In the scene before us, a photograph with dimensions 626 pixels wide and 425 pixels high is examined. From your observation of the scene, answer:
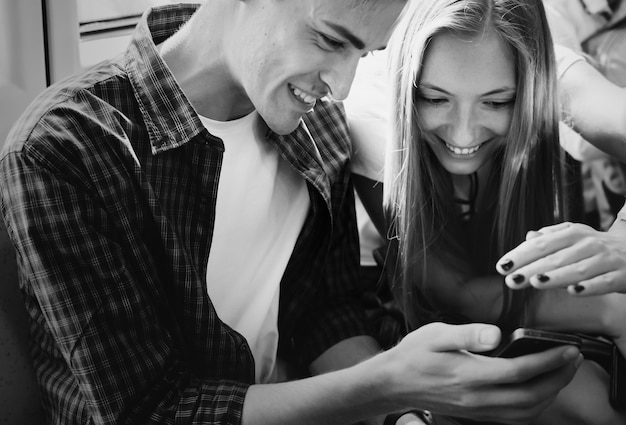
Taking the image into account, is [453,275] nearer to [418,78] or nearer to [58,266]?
[418,78]

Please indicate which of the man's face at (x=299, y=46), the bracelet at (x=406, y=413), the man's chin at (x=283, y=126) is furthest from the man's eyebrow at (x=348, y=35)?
the bracelet at (x=406, y=413)

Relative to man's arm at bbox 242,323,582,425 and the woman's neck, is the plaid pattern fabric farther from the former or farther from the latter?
the woman's neck

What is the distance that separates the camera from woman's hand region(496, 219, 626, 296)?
2.49ft

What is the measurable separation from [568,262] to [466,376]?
0.18m

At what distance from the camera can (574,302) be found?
3.23 ft

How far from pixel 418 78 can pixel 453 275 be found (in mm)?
313

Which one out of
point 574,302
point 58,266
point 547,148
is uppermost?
point 547,148

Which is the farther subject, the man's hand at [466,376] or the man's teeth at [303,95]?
the man's teeth at [303,95]

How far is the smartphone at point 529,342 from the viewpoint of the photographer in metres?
0.73

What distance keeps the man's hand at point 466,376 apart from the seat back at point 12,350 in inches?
15.5

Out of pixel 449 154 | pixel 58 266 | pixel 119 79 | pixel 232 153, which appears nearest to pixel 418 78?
pixel 449 154

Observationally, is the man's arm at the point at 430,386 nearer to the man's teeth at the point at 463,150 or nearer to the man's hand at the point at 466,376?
the man's hand at the point at 466,376

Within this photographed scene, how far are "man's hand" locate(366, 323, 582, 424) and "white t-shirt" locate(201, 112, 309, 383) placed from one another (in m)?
0.21

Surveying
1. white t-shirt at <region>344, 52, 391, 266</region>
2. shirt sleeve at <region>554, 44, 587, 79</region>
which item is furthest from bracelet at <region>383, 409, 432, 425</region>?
shirt sleeve at <region>554, 44, 587, 79</region>
